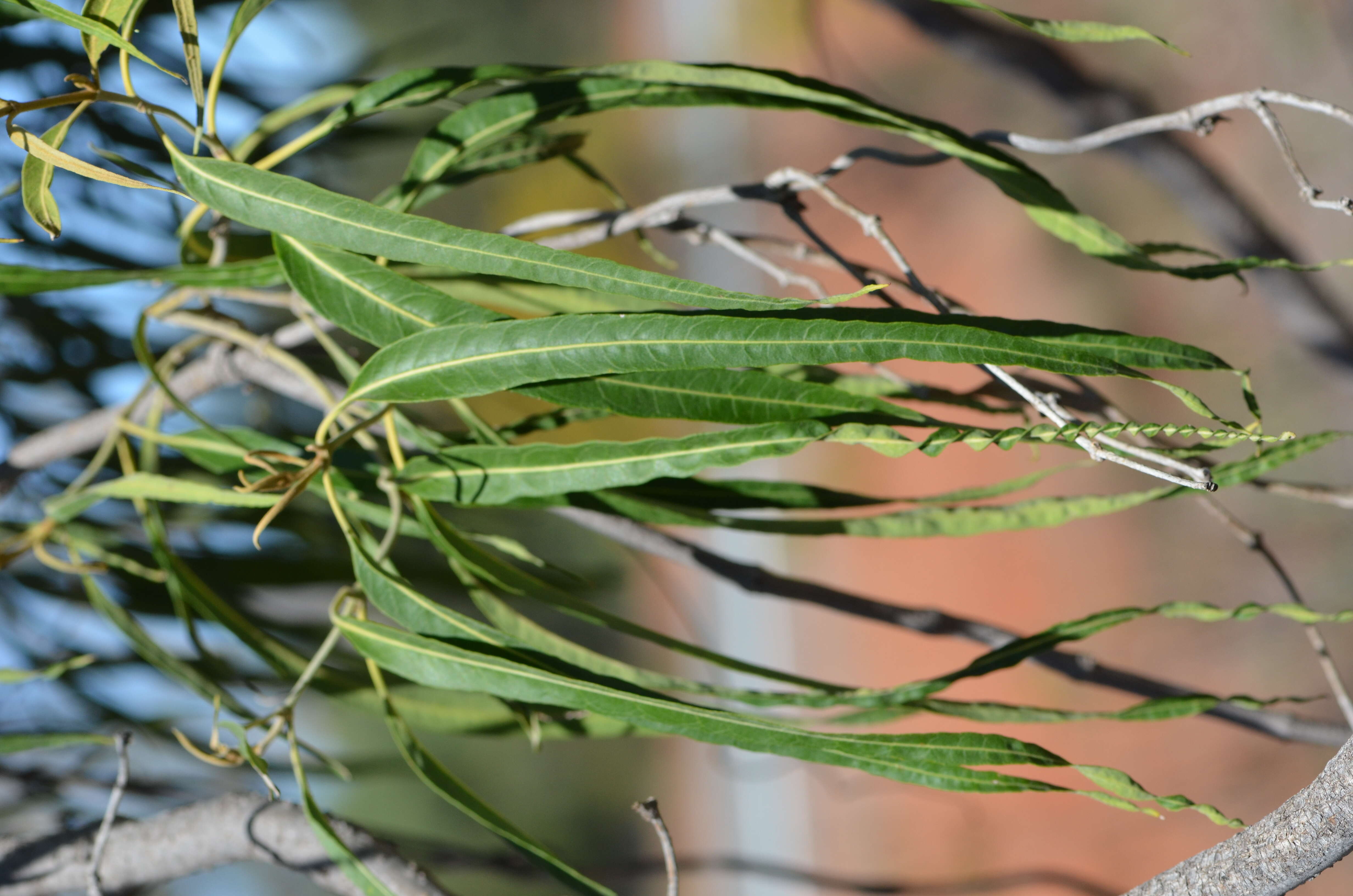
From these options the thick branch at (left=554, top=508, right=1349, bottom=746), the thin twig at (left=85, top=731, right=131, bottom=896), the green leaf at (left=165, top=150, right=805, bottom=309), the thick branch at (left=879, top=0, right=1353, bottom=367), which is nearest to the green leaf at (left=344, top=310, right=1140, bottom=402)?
the green leaf at (left=165, top=150, right=805, bottom=309)

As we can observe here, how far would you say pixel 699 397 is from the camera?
0.21 metres

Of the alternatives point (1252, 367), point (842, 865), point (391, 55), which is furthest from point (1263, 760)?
point (391, 55)

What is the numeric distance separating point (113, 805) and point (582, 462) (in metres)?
0.23

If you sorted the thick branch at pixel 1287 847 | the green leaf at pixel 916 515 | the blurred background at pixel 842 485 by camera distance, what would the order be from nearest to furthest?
the thick branch at pixel 1287 847 < the green leaf at pixel 916 515 < the blurred background at pixel 842 485

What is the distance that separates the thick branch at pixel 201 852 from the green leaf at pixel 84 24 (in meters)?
0.26

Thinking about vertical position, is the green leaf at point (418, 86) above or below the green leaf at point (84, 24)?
above

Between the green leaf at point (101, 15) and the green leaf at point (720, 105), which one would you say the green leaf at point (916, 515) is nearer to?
the green leaf at point (720, 105)

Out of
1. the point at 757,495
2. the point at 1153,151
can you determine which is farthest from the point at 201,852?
the point at 1153,151

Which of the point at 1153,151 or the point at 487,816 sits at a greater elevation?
the point at 1153,151

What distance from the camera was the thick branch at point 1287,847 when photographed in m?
0.14

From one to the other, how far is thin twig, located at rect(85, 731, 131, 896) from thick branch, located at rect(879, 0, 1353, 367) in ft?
1.91

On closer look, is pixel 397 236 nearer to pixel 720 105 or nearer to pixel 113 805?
pixel 720 105

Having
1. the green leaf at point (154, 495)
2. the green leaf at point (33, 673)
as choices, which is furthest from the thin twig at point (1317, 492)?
the green leaf at point (33, 673)

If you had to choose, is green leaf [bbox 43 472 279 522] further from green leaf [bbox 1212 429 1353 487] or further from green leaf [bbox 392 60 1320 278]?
green leaf [bbox 1212 429 1353 487]
